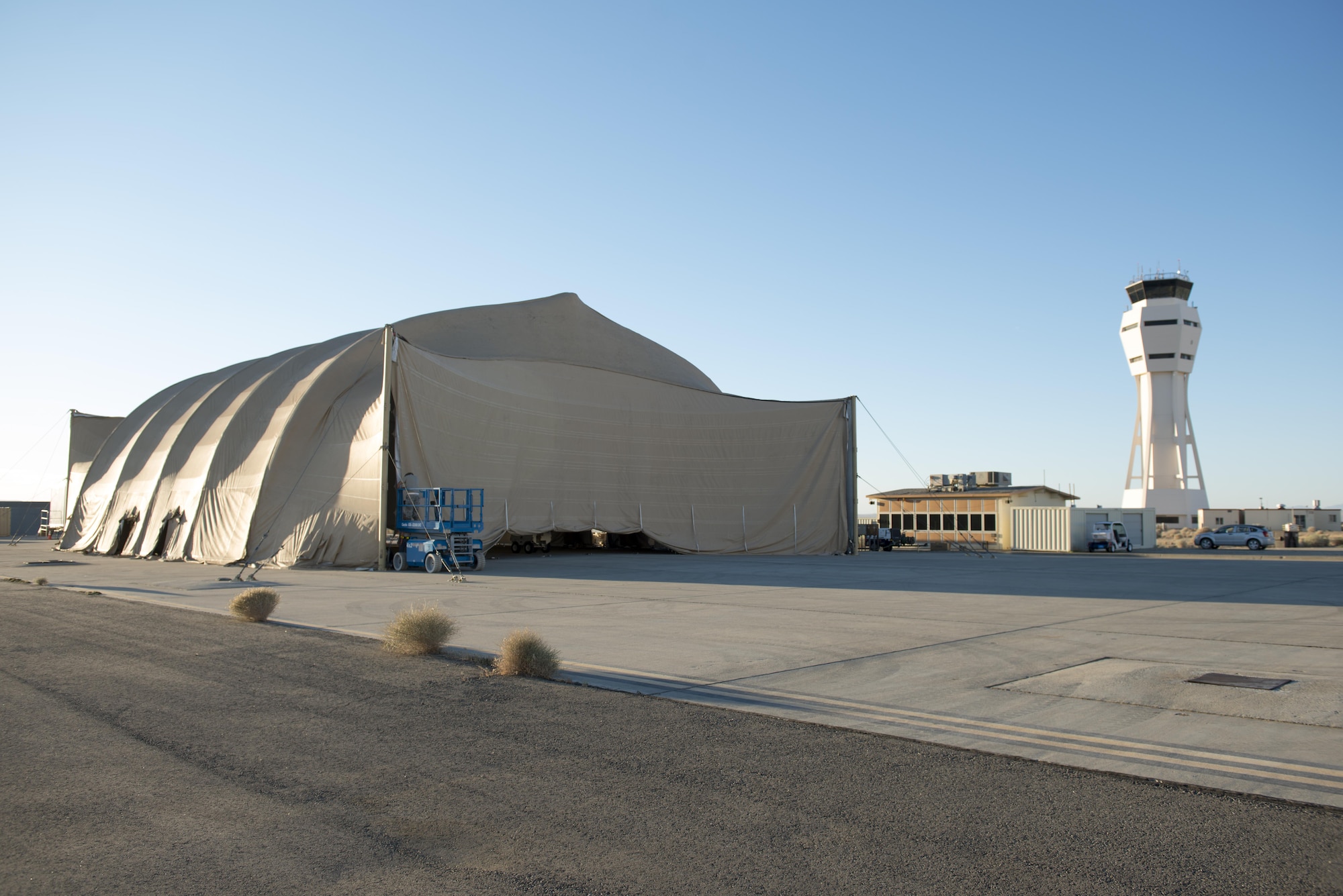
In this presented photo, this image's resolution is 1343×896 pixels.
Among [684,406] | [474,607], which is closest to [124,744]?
[474,607]

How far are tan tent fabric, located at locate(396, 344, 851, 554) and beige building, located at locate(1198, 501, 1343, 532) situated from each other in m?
59.9

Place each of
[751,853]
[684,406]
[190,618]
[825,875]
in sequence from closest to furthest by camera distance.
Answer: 1. [825,875]
2. [751,853]
3. [190,618]
4. [684,406]

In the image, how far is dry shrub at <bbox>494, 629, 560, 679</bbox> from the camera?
903cm

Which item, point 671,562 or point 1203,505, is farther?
point 1203,505

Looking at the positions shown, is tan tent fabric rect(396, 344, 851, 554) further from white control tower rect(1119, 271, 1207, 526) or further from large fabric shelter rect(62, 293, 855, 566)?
white control tower rect(1119, 271, 1207, 526)

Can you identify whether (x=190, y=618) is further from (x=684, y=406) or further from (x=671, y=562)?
(x=684, y=406)

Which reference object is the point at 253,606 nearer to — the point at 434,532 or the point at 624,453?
the point at 434,532

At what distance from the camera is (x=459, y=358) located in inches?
1266

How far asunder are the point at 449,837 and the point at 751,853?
159cm

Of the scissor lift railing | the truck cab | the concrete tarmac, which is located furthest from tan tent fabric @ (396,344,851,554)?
the truck cab

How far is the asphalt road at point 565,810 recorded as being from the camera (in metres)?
4.07

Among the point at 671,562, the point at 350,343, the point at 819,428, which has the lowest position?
the point at 671,562

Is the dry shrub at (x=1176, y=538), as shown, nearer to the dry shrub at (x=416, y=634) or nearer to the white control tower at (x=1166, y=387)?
the white control tower at (x=1166, y=387)

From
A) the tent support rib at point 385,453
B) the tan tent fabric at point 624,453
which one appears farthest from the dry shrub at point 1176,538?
the tent support rib at point 385,453
